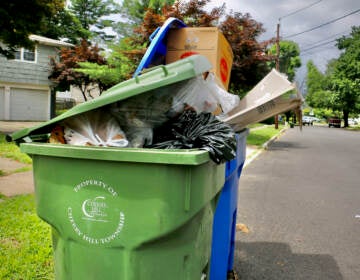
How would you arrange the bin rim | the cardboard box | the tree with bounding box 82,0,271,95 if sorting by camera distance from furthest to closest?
1. the tree with bounding box 82,0,271,95
2. the cardboard box
3. the bin rim

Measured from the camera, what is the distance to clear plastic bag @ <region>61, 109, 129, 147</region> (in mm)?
2098

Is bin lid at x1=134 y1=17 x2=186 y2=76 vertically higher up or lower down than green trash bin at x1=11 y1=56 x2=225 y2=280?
higher up

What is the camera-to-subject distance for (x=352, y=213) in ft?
18.5

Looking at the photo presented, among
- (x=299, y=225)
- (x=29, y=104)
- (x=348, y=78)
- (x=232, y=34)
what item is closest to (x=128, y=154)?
(x=299, y=225)

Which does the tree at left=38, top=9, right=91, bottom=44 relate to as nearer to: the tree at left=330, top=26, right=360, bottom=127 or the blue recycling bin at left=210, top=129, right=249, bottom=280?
the blue recycling bin at left=210, top=129, right=249, bottom=280

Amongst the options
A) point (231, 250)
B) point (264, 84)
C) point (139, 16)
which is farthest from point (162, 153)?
point (139, 16)

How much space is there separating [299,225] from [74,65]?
16608 millimetres

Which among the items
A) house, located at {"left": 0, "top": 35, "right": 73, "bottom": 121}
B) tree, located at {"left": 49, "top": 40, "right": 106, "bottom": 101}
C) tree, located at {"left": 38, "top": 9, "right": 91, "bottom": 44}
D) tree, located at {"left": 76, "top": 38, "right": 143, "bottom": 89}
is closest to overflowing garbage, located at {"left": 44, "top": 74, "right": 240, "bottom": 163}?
tree, located at {"left": 76, "top": 38, "right": 143, "bottom": 89}

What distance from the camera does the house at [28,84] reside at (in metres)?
20.3

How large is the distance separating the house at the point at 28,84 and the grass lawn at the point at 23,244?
56.7 ft

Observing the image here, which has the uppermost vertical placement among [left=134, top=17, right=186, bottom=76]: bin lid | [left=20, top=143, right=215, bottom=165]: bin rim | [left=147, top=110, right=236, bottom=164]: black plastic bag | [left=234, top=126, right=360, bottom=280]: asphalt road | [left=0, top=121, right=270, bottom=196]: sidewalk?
[left=134, top=17, right=186, bottom=76]: bin lid

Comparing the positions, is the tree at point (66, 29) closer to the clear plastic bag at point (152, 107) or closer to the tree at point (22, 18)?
the tree at point (22, 18)

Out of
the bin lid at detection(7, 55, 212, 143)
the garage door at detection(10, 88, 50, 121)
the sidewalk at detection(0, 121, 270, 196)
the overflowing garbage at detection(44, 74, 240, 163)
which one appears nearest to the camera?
the bin lid at detection(7, 55, 212, 143)

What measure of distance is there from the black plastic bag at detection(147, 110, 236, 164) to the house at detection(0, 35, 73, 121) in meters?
19.7
